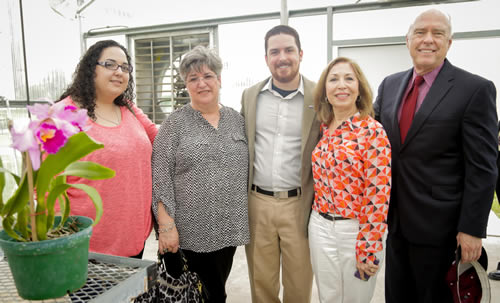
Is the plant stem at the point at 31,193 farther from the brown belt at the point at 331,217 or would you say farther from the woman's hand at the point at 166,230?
the brown belt at the point at 331,217

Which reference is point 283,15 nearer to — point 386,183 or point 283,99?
point 283,99

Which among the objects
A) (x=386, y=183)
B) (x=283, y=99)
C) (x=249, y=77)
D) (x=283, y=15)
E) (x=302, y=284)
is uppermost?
(x=283, y=15)

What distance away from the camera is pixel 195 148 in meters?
1.87

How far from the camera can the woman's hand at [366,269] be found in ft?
5.20

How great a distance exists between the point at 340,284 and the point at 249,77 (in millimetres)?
2558

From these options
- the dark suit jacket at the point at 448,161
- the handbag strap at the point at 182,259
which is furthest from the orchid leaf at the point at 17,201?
the dark suit jacket at the point at 448,161

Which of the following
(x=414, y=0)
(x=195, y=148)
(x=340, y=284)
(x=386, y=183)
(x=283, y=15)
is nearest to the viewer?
(x=386, y=183)

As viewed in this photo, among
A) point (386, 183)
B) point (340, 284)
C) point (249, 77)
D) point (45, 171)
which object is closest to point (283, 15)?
point (249, 77)

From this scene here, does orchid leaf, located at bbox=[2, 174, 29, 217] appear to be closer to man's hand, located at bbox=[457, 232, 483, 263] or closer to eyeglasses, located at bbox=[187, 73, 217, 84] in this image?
eyeglasses, located at bbox=[187, 73, 217, 84]

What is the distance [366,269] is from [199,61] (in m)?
1.43

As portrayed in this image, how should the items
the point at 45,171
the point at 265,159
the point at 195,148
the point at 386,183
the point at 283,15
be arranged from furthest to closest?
the point at 283,15 → the point at 265,159 → the point at 195,148 → the point at 386,183 → the point at 45,171

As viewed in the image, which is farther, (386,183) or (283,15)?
(283,15)

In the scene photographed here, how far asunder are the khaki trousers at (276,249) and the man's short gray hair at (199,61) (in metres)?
0.84

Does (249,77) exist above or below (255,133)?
above
